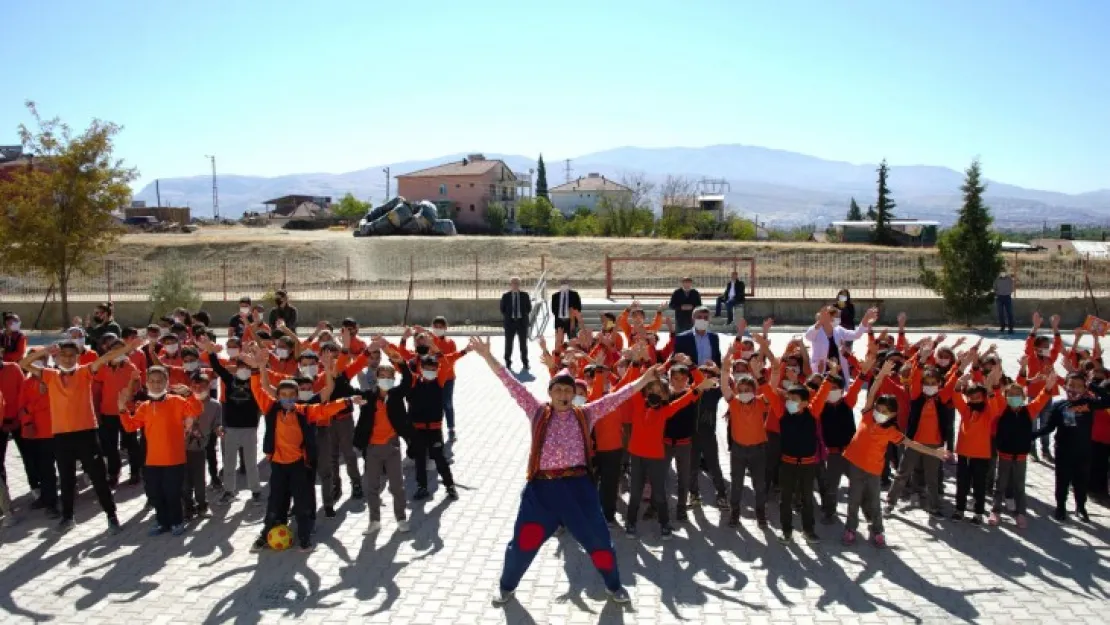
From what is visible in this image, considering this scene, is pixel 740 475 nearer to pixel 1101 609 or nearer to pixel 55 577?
pixel 1101 609

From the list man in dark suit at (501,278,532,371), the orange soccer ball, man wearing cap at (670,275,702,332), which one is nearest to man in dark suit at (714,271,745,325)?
man wearing cap at (670,275,702,332)

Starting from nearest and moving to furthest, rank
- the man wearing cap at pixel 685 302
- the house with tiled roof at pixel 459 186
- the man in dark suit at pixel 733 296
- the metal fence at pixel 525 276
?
1. the man wearing cap at pixel 685 302
2. the man in dark suit at pixel 733 296
3. the metal fence at pixel 525 276
4. the house with tiled roof at pixel 459 186

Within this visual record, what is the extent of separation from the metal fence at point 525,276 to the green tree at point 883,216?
19037 millimetres

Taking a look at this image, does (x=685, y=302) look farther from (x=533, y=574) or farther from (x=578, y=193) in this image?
(x=578, y=193)

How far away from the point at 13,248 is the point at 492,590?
2098cm

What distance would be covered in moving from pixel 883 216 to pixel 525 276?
37.1 metres

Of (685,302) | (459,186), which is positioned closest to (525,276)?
(685,302)

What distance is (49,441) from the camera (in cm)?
784

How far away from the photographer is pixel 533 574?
652 cm

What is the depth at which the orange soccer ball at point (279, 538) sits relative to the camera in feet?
22.8

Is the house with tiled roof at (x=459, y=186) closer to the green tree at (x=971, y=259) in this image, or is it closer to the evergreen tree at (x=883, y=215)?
the evergreen tree at (x=883, y=215)

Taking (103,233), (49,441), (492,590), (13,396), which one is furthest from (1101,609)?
(103,233)

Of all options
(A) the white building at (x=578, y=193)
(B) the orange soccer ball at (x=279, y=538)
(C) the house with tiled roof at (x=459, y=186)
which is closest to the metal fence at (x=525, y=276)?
(B) the orange soccer ball at (x=279, y=538)

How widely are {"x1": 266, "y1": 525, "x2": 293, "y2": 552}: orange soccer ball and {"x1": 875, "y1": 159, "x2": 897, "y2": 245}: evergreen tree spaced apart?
54.6 meters
